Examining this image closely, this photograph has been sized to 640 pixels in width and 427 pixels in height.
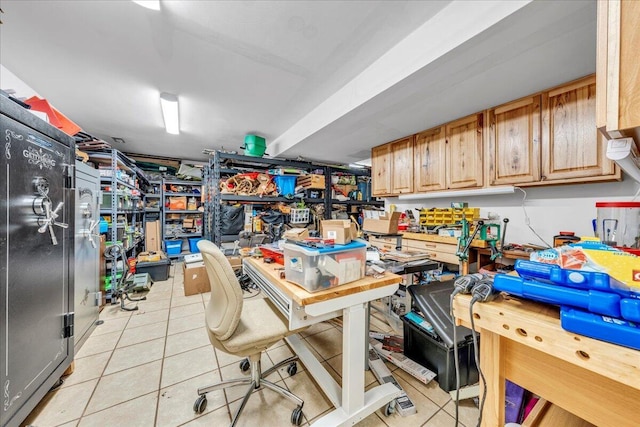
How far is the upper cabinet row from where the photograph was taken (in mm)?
1768

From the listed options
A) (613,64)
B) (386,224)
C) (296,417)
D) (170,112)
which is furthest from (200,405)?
(170,112)

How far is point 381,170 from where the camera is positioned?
3.65 m

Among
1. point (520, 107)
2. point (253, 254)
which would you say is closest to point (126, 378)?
point (253, 254)

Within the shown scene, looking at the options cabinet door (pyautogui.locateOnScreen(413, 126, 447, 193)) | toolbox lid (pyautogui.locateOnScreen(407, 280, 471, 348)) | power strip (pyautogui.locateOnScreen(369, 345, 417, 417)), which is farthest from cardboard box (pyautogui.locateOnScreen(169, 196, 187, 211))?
toolbox lid (pyautogui.locateOnScreen(407, 280, 471, 348))

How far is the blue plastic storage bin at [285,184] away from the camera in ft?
13.3

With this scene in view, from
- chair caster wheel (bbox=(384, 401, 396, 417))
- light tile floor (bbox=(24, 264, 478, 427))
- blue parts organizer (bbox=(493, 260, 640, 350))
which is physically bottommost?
light tile floor (bbox=(24, 264, 478, 427))

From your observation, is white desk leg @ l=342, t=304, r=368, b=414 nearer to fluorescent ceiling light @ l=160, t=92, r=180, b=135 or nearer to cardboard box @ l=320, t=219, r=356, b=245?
cardboard box @ l=320, t=219, r=356, b=245

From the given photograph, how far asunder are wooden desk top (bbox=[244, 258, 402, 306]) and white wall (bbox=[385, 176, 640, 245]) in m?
1.97

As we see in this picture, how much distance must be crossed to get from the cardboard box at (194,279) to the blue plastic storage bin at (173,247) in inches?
90.4

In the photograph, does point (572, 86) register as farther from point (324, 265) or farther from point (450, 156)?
point (324, 265)

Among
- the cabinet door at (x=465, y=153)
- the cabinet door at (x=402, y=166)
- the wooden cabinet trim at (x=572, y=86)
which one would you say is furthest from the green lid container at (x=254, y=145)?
the wooden cabinet trim at (x=572, y=86)

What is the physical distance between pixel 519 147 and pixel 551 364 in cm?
230

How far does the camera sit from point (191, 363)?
5.80ft

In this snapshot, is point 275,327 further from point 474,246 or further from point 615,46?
point 474,246
